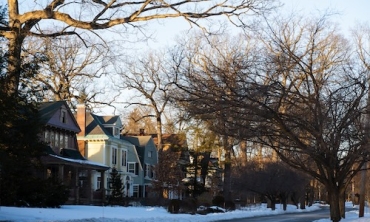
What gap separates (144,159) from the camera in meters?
72.0

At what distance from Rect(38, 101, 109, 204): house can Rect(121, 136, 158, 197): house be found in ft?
64.3

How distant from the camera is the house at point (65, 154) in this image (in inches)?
1746

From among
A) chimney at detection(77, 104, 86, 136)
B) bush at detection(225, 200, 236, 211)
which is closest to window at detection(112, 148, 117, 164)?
chimney at detection(77, 104, 86, 136)

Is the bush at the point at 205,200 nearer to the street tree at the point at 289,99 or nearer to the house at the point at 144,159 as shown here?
the house at the point at 144,159

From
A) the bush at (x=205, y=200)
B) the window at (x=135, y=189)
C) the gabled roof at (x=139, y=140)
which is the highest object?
the gabled roof at (x=139, y=140)

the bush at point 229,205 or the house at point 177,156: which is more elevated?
the house at point 177,156

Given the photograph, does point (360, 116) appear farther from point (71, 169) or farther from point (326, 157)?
point (71, 169)

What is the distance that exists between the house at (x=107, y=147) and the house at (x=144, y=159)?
0.74 metres

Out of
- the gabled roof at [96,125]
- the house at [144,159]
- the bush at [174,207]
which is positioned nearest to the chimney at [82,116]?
the gabled roof at [96,125]

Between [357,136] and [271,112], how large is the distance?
175 inches

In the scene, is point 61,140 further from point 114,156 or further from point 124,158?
point 124,158

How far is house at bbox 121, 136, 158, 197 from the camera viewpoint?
70.9m

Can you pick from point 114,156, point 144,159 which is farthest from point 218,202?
point 144,159

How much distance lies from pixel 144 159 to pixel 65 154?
24.7 meters
